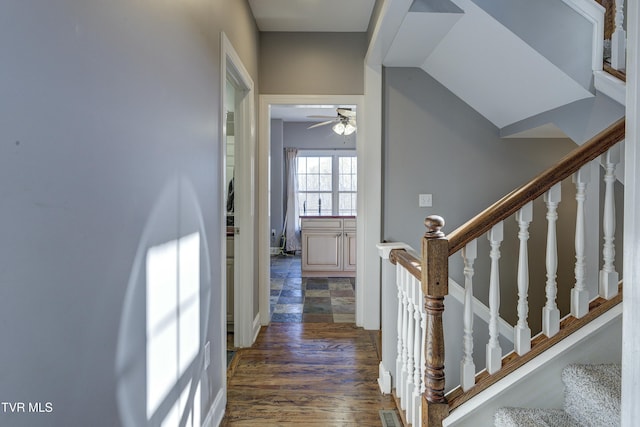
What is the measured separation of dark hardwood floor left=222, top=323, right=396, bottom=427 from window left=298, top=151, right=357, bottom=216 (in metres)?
4.65

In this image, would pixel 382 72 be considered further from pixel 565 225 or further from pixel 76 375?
pixel 76 375

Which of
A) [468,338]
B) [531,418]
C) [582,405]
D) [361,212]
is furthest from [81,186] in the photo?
[361,212]

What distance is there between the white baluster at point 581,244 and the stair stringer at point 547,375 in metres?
0.08

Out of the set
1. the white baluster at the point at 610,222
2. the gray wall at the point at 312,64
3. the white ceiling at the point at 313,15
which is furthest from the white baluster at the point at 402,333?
the white ceiling at the point at 313,15

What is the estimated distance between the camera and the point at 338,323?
11.4 ft

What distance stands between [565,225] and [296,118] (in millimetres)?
5248

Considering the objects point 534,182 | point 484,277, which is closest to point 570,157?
point 534,182

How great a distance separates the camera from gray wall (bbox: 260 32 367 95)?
3.33 m

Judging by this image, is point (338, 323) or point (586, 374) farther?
point (338, 323)

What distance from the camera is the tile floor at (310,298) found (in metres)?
3.66

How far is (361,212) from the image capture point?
10.8ft

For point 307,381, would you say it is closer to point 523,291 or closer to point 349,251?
point 523,291

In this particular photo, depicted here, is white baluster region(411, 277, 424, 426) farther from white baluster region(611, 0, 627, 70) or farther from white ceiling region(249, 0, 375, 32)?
white ceiling region(249, 0, 375, 32)

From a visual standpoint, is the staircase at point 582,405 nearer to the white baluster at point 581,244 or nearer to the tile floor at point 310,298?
the white baluster at point 581,244
